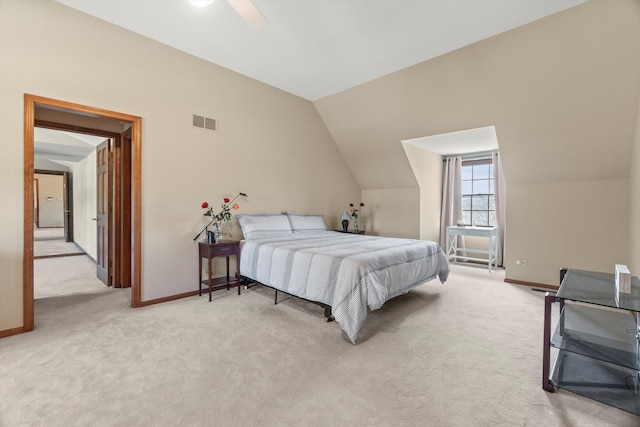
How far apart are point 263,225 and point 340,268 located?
1.86 metres

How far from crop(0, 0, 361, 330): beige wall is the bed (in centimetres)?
75

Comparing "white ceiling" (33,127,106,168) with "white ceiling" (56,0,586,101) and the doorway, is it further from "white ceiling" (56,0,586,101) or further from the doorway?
"white ceiling" (56,0,586,101)

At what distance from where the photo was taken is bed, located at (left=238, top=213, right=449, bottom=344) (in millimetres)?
2574

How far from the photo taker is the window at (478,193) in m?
5.99

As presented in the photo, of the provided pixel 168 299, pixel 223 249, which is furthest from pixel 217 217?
pixel 168 299

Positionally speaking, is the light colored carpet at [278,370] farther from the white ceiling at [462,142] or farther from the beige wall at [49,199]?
the beige wall at [49,199]

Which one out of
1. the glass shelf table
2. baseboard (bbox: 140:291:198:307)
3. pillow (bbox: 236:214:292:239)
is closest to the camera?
the glass shelf table

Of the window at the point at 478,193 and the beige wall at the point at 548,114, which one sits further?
the window at the point at 478,193

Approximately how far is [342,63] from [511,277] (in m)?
3.99

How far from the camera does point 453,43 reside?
129 inches

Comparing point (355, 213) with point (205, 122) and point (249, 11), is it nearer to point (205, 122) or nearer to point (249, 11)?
point (205, 122)

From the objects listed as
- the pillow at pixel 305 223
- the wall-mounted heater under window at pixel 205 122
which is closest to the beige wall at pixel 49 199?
the wall-mounted heater under window at pixel 205 122

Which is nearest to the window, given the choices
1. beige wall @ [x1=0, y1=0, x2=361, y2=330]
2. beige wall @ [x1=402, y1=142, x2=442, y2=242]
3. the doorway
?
beige wall @ [x1=402, y1=142, x2=442, y2=242]

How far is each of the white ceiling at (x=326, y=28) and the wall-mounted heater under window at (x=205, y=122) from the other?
756mm
